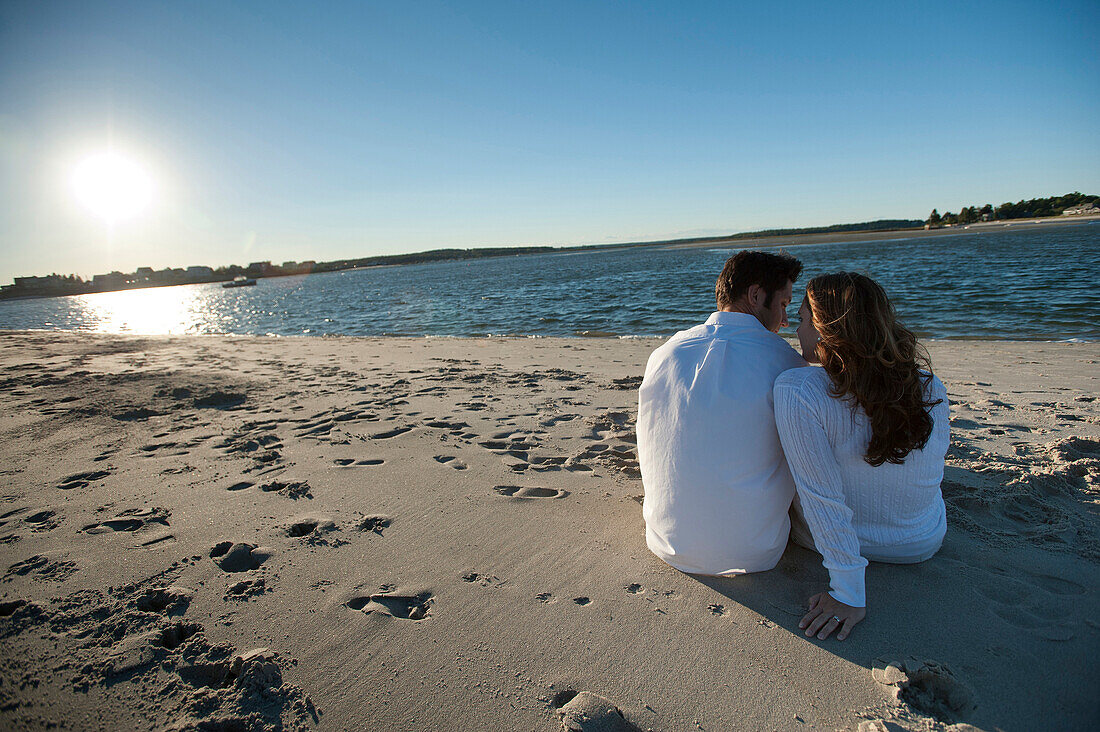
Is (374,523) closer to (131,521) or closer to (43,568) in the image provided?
(131,521)

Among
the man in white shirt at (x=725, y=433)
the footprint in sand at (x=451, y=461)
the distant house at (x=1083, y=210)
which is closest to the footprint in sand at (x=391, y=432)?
the footprint in sand at (x=451, y=461)

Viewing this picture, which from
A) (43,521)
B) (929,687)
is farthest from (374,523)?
(929,687)

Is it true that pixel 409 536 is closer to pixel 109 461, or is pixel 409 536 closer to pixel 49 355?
pixel 109 461

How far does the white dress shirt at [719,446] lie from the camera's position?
1952mm

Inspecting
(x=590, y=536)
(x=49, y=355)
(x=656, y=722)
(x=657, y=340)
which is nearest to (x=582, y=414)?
(x=590, y=536)

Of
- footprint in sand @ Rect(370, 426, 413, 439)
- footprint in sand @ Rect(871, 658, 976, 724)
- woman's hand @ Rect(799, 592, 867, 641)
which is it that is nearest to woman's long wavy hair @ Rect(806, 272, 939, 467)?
woman's hand @ Rect(799, 592, 867, 641)

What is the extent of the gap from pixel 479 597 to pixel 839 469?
5.09 feet

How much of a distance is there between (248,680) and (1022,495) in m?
3.80

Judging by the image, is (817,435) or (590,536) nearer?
(817,435)

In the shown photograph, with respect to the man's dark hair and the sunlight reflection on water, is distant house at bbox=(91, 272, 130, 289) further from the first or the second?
the man's dark hair

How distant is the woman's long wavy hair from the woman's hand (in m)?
0.56

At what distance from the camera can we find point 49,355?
9555mm

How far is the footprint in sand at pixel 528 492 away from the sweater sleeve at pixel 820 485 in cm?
153

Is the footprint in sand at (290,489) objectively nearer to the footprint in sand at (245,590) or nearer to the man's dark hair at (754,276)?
the footprint in sand at (245,590)
